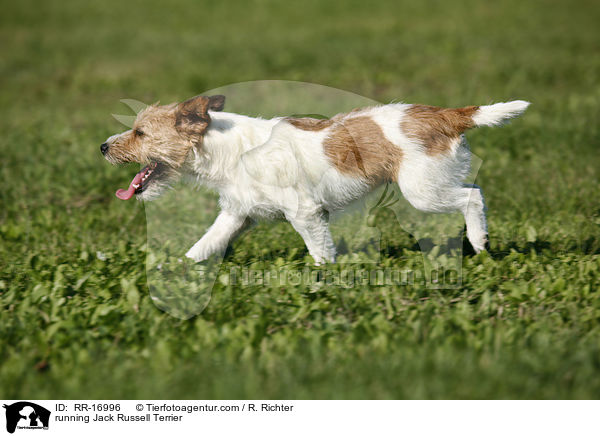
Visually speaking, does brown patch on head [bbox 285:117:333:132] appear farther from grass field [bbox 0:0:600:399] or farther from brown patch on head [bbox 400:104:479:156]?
grass field [bbox 0:0:600:399]

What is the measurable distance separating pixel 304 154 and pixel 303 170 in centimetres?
11

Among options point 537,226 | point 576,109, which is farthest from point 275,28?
point 537,226

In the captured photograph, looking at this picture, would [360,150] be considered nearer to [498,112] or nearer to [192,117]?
[498,112]

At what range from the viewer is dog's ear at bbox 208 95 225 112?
4527 millimetres

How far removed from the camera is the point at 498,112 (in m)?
4.57

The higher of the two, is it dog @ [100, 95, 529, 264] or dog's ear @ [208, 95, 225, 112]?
dog's ear @ [208, 95, 225, 112]

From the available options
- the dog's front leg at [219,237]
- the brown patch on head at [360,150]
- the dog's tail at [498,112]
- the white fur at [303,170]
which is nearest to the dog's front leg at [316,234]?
the white fur at [303,170]

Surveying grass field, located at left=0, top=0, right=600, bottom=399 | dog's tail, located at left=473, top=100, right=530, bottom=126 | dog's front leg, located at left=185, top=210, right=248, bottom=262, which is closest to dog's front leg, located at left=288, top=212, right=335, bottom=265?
grass field, located at left=0, top=0, right=600, bottom=399

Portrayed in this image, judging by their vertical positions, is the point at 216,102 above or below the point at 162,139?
above

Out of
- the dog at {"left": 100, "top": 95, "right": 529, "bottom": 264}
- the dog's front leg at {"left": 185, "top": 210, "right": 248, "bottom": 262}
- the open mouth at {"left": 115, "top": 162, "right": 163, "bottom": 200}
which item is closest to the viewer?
the dog at {"left": 100, "top": 95, "right": 529, "bottom": 264}

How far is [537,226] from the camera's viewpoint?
572cm
